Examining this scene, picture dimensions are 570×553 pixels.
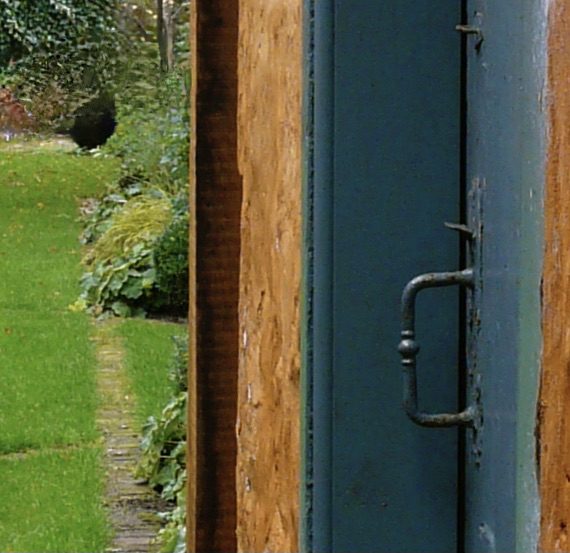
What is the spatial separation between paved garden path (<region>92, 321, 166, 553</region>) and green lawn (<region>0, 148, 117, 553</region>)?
0.12 feet

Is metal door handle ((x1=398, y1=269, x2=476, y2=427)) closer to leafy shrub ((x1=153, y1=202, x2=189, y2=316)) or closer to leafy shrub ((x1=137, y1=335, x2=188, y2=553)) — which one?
leafy shrub ((x1=137, y1=335, x2=188, y2=553))

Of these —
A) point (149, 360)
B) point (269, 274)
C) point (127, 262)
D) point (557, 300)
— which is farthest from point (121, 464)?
point (557, 300)

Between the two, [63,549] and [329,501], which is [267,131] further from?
[63,549]

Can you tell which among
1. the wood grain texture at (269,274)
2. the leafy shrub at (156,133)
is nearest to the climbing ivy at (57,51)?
the leafy shrub at (156,133)

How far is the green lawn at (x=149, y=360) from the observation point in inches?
160

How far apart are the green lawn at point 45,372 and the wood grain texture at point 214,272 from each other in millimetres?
1577

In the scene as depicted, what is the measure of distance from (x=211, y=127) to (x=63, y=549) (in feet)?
6.50

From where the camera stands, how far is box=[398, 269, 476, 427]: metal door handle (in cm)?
90

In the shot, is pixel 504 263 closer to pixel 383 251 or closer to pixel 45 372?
pixel 383 251

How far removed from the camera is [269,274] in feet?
3.99

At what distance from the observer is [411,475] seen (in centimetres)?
97

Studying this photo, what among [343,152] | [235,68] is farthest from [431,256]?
[235,68]

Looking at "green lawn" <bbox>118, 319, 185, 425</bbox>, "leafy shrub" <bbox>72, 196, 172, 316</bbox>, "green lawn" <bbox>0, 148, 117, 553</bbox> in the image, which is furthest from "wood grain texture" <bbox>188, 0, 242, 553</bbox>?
"leafy shrub" <bbox>72, 196, 172, 316</bbox>

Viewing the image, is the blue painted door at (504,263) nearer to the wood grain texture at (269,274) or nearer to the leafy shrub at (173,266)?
the wood grain texture at (269,274)
